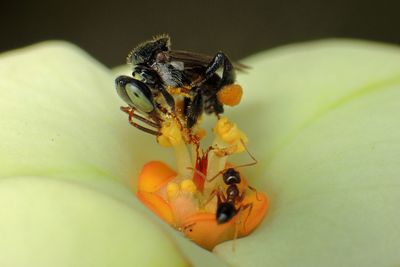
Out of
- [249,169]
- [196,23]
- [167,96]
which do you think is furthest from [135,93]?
[196,23]

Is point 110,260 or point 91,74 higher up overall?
point 91,74

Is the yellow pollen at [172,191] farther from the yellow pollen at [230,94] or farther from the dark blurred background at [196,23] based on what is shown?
the dark blurred background at [196,23]

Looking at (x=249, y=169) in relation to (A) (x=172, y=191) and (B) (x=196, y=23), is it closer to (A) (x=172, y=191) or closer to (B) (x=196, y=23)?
(A) (x=172, y=191)

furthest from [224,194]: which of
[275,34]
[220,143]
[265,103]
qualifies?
[275,34]

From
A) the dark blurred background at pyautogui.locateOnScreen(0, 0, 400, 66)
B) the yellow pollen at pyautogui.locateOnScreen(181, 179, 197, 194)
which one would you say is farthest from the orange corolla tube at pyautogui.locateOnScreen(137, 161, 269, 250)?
the dark blurred background at pyautogui.locateOnScreen(0, 0, 400, 66)

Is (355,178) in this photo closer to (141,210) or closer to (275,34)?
(141,210)
